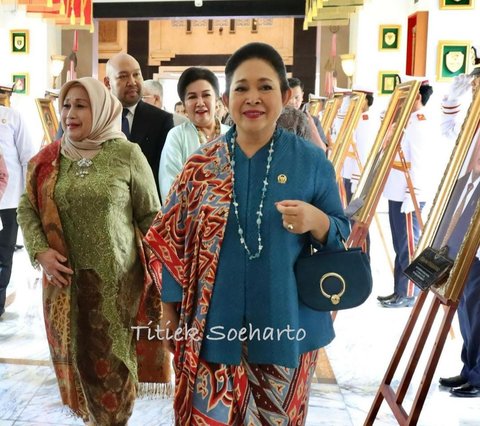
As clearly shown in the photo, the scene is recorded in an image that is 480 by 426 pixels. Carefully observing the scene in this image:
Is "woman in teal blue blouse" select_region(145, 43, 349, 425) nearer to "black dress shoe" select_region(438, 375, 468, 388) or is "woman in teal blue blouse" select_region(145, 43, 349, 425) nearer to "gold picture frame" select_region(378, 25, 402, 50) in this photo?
"black dress shoe" select_region(438, 375, 468, 388)

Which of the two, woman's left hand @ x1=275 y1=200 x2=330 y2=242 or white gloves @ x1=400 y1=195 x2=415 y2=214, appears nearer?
woman's left hand @ x1=275 y1=200 x2=330 y2=242

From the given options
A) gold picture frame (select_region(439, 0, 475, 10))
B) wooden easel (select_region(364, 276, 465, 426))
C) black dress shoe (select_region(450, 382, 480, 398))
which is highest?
gold picture frame (select_region(439, 0, 475, 10))

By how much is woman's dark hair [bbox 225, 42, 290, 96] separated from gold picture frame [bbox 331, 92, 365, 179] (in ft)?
11.3

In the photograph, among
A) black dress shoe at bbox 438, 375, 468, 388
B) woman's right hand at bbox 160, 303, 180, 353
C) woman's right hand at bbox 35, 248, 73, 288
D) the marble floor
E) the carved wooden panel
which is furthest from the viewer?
the carved wooden panel

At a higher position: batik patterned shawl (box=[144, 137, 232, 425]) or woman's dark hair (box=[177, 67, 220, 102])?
woman's dark hair (box=[177, 67, 220, 102])

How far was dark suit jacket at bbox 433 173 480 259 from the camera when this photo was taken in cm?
245

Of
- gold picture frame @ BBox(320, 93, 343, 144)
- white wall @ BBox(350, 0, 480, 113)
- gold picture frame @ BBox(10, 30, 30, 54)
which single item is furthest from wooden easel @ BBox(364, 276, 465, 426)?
gold picture frame @ BBox(10, 30, 30, 54)

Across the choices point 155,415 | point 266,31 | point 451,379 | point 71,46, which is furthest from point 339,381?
point 266,31

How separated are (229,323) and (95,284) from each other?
1047 mm

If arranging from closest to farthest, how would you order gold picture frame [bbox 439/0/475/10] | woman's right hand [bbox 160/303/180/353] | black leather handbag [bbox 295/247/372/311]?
1. black leather handbag [bbox 295/247/372/311]
2. woman's right hand [bbox 160/303/180/353]
3. gold picture frame [bbox 439/0/475/10]

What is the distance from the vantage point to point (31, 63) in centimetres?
1236

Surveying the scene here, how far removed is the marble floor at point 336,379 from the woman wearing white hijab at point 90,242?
45cm

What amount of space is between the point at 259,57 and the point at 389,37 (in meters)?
9.61

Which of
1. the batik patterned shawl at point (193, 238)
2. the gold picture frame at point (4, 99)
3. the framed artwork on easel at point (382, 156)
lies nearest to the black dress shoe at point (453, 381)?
the framed artwork on easel at point (382, 156)
